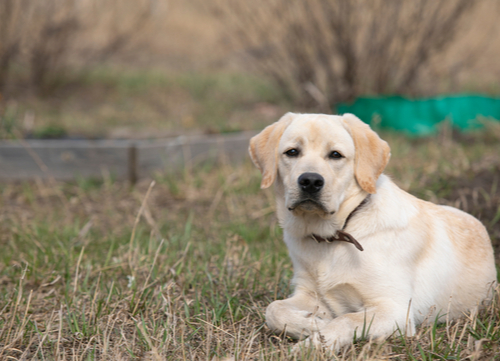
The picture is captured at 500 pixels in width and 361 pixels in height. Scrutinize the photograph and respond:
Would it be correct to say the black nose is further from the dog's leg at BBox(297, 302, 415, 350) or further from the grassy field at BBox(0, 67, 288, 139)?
the grassy field at BBox(0, 67, 288, 139)

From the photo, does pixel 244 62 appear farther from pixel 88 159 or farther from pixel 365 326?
pixel 365 326

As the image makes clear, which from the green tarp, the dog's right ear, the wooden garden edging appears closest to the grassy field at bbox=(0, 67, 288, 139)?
the wooden garden edging

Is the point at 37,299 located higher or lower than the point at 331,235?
lower

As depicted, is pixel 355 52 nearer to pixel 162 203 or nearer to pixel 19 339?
pixel 162 203

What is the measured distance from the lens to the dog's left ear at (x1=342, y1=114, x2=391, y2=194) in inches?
95.3

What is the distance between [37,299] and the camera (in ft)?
9.56

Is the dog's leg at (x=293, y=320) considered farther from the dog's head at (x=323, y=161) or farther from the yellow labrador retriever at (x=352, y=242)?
the dog's head at (x=323, y=161)

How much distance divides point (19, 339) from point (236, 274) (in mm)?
1166

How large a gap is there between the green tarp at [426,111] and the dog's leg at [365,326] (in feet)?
16.5

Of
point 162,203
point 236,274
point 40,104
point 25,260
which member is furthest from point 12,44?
point 236,274

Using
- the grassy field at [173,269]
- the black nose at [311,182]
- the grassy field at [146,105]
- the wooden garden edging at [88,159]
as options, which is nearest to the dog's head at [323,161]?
the black nose at [311,182]

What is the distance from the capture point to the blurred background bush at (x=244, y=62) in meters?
Answer: 7.41

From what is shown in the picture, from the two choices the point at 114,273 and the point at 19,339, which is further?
the point at 114,273

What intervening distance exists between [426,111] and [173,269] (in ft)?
16.5
